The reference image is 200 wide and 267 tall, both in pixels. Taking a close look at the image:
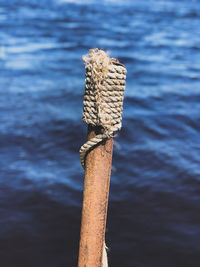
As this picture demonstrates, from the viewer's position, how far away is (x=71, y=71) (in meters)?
9.89

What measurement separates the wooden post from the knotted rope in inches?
2.7

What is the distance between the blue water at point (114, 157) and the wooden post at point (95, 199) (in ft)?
5.14

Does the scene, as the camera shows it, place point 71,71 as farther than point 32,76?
Yes

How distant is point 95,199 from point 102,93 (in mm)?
608

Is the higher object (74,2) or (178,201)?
(74,2)

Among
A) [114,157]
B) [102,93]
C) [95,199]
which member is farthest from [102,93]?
[114,157]

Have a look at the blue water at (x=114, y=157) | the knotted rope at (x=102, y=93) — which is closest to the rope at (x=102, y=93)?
the knotted rope at (x=102, y=93)

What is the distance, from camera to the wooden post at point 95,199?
1770mm

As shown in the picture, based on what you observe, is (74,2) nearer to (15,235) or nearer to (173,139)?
(173,139)

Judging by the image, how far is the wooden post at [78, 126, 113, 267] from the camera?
1.77 m

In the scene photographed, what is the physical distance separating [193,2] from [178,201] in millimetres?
21415

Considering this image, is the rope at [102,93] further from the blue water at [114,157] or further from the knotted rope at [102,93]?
the blue water at [114,157]

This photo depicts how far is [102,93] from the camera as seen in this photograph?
1.64 metres

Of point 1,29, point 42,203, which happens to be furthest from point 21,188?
point 1,29
